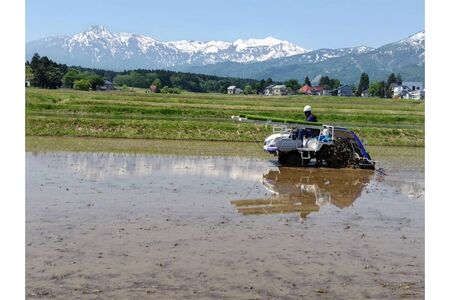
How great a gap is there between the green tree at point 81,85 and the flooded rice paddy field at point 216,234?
97.7 m

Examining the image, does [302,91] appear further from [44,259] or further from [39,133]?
[44,259]

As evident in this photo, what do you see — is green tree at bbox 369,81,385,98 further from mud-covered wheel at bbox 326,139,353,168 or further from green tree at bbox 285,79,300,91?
mud-covered wheel at bbox 326,139,353,168

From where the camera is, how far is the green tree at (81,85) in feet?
365

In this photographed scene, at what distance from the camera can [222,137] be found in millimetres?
31672

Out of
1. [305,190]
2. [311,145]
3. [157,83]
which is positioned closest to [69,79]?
[157,83]

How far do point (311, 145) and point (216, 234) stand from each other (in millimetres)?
11555

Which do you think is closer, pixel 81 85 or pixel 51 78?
pixel 51 78

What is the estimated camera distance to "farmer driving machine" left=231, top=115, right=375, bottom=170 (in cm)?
1997

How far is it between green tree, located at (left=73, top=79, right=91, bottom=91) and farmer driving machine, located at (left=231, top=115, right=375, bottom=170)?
96382mm

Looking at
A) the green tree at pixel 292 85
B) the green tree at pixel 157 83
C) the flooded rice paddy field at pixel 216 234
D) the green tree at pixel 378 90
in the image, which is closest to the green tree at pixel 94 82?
the green tree at pixel 157 83

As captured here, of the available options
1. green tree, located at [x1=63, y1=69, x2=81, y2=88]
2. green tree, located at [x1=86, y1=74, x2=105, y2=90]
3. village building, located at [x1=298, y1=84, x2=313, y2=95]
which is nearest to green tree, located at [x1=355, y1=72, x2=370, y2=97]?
village building, located at [x1=298, y1=84, x2=313, y2=95]

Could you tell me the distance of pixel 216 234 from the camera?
31.0 feet

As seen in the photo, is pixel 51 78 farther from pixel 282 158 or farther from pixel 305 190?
pixel 305 190
